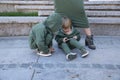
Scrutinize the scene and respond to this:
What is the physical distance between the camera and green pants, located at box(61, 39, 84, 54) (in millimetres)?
4976

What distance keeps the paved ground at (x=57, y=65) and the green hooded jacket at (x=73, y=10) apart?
2.10 ft

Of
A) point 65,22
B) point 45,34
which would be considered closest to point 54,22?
point 45,34

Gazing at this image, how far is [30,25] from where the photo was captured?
6312 mm

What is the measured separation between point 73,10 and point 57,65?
1364 mm

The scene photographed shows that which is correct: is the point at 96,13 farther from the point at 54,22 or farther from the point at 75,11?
the point at 54,22

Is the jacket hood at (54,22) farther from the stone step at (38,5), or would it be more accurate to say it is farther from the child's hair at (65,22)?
the stone step at (38,5)

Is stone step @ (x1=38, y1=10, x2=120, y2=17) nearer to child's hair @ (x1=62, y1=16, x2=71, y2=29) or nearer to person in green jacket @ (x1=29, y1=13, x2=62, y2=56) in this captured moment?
child's hair @ (x1=62, y1=16, x2=71, y2=29)

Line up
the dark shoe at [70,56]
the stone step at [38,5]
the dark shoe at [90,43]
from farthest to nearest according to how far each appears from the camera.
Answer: the stone step at [38,5]
the dark shoe at [90,43]
the dark shoe at [70,56]

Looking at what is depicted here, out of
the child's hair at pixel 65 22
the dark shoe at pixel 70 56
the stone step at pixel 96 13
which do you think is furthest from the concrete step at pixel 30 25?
the dark shoe at pixel 70 56

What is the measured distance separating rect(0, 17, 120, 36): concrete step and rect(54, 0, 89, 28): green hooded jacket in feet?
2.45

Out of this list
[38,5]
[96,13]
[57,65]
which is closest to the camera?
[57,65]

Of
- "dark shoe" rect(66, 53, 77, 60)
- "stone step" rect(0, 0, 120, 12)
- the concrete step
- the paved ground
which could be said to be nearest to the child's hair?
the paved ground

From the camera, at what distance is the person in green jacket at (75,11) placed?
17.8 ft

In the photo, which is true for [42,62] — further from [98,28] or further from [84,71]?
[98,28]
